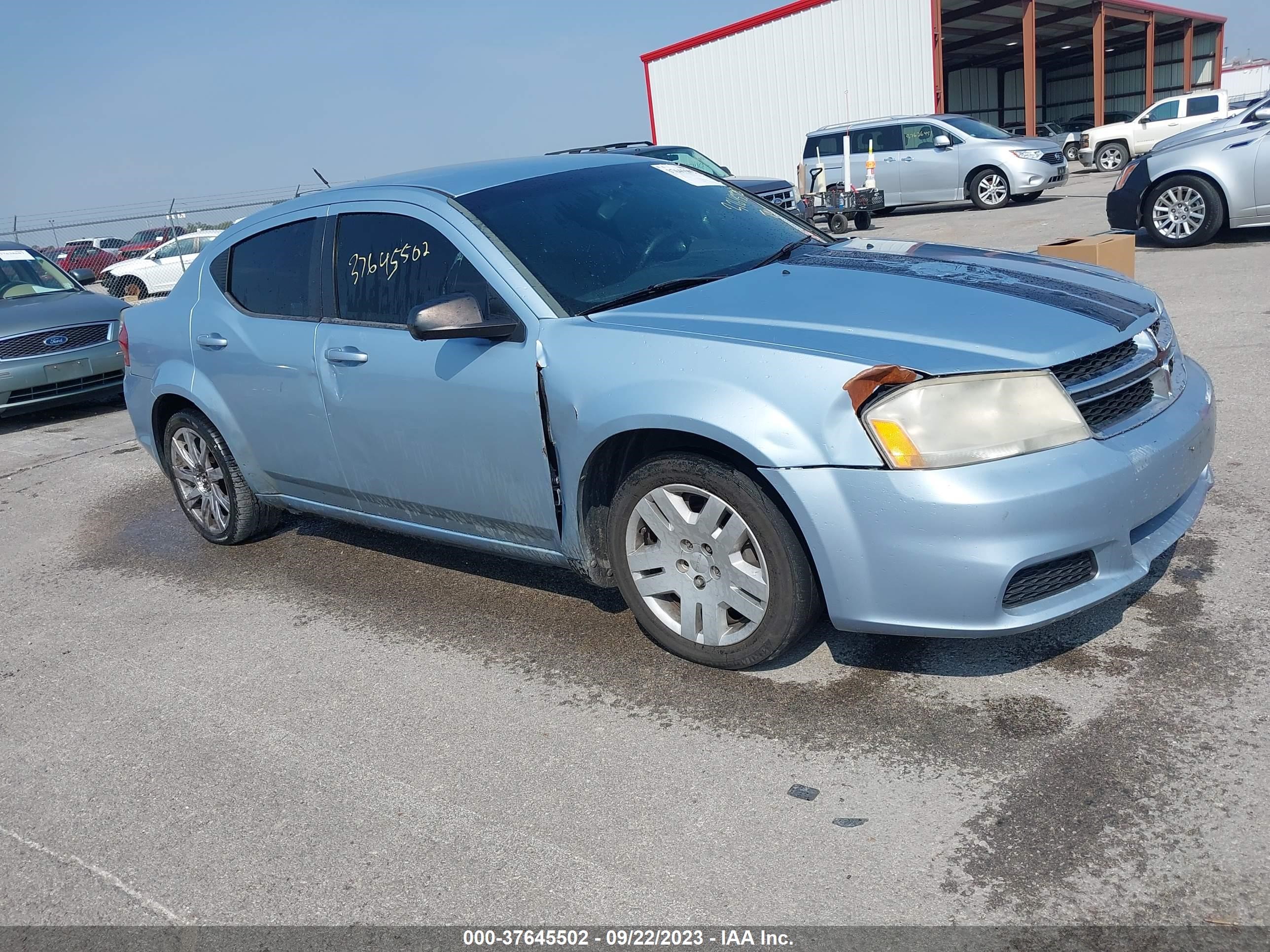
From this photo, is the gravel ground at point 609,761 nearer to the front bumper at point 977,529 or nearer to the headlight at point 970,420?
the front bumper at point 977,529

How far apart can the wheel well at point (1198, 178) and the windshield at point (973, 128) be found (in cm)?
919

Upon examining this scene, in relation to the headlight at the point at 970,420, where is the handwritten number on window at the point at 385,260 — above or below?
above

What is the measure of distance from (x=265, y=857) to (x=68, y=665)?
1.97 m

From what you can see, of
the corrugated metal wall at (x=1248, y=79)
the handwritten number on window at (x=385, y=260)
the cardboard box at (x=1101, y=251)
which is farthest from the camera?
the corrugated metal wall at (x=1248, y=79)

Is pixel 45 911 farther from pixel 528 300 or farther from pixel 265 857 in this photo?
pixel 528 300

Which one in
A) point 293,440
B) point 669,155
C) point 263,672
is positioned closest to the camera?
point 263,672

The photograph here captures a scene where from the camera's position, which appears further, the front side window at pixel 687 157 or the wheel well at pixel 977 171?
the wheel well at pixel 977 171

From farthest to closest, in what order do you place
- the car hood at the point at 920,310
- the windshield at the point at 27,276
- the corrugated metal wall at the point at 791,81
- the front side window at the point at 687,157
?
the corrugated metal wall at the point at 791,81 < the front side window at the point at 687,157 < the windshield at the point at 27,276 < the car hood at the point at 920,310

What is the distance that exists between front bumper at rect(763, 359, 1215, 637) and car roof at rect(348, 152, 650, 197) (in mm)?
1959

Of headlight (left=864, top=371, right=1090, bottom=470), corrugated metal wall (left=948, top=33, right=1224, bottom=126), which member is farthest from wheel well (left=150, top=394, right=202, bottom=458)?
corrugated metal wall (left=948, top=33, right=1224, bottom=126)

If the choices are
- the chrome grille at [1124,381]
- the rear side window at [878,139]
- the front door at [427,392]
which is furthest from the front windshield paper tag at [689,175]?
the rear side window at [878,139]

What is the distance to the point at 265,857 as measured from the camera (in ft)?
9.68

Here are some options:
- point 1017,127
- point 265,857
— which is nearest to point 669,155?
point 265,857

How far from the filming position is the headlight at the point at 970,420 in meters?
2.99
